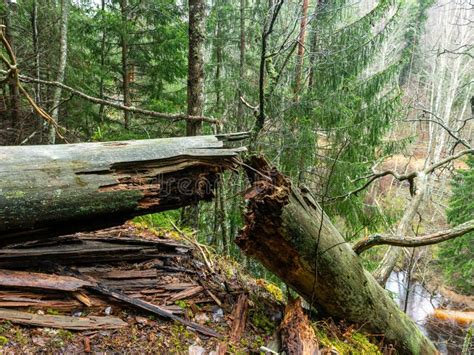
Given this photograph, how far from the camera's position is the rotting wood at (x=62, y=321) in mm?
2023

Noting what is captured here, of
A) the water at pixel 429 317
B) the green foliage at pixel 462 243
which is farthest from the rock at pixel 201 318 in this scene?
the green foliage at pixel 462 243

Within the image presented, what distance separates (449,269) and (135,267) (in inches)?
550

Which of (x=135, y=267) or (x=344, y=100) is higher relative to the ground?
(x=344, y=100)

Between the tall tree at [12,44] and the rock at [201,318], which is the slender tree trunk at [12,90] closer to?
the tall tree at [12,44]

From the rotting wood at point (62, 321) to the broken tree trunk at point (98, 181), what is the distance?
49cm

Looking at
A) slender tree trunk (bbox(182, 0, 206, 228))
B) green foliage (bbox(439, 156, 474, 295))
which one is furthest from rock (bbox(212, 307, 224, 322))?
green foliage (bbox(439, 156, 474, 295))

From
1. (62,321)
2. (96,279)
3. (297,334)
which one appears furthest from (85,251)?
(297,334)

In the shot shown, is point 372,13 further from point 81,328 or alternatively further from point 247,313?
point 81,328

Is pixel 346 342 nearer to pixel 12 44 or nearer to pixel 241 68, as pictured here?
pixel 241 68

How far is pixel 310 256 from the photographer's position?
8.19 ft

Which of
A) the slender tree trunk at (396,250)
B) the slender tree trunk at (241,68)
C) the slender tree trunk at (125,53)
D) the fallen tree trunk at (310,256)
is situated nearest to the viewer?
the fallen tree trunk at (310,256)

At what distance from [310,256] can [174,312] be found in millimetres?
1086

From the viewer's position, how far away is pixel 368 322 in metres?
2.79

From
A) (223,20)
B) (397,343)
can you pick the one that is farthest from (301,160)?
(223,20)
